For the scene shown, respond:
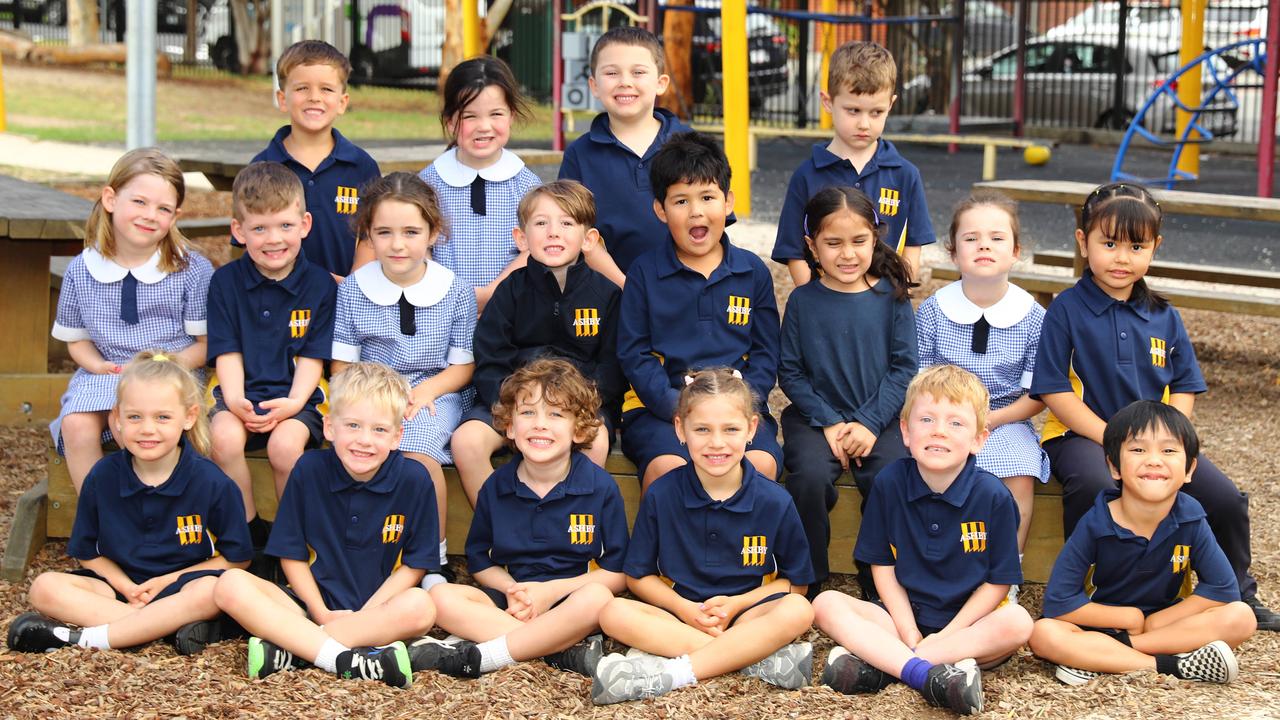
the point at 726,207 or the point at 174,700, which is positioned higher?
the point at 726,207

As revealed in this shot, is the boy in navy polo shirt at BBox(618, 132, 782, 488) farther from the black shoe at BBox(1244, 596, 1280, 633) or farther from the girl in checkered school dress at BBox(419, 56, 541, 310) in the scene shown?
the black shoe at BBox(1244, 596, 1280, 633)

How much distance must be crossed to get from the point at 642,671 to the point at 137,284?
82.7 inches

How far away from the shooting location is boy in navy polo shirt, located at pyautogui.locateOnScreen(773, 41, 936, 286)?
4863mm

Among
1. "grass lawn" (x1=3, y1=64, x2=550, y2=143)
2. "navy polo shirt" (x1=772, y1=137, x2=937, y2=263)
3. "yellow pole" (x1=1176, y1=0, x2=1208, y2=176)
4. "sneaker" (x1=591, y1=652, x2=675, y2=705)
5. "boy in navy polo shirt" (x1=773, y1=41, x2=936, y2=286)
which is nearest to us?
"sneaker" (x1=591, y1=652, x2=675, y2=705)

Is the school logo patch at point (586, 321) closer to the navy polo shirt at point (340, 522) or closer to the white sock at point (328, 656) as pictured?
the navy polo shirt at point (340, 522)

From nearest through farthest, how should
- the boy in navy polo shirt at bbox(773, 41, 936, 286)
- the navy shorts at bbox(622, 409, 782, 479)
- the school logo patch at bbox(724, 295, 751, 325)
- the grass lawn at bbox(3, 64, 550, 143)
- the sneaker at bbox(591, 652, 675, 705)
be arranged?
the sneaker at bbox(591, 652, 675, 705) < the navy shorts at bbox(622, 409, 782, 479) < the school logo patch at bbox(724, 295, 751, 325) < the boy in navy polo shirt at bbox(773, 41, 936, 286) < the grass lawn at bbox(3, 64, 550, 143)

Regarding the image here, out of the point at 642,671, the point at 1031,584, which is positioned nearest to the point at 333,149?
the point at 642,671

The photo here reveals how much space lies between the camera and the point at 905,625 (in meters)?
3.88

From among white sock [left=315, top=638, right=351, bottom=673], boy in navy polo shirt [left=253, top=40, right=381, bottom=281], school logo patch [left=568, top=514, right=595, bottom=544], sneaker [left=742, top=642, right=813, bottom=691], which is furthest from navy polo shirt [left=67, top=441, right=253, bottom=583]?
sneaker [left=742, top=642, right=813, bottom=691]

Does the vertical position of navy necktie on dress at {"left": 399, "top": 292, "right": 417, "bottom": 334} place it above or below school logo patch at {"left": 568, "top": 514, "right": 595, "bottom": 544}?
above

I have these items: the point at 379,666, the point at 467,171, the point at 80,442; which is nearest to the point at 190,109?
the point at 467,171

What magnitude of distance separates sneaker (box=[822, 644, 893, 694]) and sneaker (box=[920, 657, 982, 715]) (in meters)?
0.16

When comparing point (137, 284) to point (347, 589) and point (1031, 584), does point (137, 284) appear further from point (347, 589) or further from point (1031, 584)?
point (1031, 584)

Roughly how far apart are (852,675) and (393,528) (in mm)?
1317
